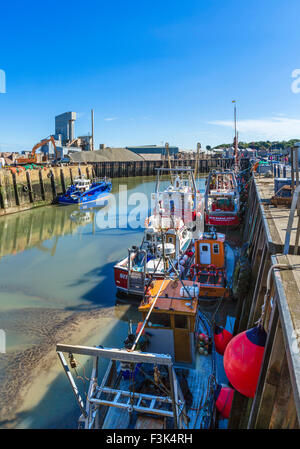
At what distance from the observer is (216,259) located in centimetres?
1196

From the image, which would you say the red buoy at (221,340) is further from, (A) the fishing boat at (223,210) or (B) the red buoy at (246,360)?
(A) the fishing boat at (223,210)

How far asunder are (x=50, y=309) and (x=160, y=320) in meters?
6.89

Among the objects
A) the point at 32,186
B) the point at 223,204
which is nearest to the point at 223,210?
the point at 223,204

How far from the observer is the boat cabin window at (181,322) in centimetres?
671

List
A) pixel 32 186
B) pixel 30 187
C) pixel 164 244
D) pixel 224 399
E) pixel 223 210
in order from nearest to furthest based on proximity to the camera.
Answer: pixel 224 399, pixel 164 244, pixel 223 210, pixel 30 187, pixel 32 186

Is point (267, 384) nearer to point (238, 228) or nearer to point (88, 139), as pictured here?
point (238, 228)

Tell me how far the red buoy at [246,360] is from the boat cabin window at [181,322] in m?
2.75

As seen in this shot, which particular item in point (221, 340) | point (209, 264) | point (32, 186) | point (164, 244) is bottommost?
point (221, 340)

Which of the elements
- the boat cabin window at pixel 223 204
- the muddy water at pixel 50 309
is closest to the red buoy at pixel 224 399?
the muddy water at pixel 50 309

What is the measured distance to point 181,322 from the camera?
22.1ft

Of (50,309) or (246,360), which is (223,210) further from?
(246,360)

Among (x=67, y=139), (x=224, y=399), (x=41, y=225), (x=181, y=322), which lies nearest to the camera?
(x=224, y=399)
